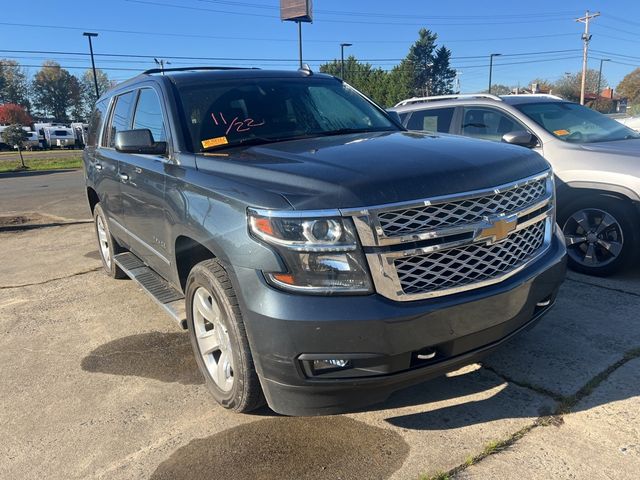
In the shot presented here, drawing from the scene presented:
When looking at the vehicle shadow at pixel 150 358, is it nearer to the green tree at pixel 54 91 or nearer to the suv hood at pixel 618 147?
the suv hood at pixel 618 147

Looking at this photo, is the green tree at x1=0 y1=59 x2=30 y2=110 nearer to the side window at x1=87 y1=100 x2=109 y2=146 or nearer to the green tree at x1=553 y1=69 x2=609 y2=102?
the green tree at x1=553 y1=69 x2=609 y2=102

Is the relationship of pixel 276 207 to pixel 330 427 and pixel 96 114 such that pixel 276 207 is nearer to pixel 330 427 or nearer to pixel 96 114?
pixel 330 427

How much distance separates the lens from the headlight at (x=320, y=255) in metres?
2.26

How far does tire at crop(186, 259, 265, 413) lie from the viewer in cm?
259

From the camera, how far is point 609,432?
2.61 meters

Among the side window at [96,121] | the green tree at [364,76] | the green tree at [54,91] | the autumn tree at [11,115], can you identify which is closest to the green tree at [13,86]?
the green tree at [54,91]

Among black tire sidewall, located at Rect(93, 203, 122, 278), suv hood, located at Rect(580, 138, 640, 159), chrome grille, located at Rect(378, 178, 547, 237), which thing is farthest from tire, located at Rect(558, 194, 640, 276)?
black tire sidewall, located at Rect(93, 203, 122, 278)

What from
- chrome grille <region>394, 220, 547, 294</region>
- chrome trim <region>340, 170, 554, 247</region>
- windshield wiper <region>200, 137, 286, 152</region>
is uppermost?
windshield wiper <region>200, 137, 286, 152</region>

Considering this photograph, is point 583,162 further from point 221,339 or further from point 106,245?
point 106,245

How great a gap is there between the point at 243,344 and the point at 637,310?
10.7 feet

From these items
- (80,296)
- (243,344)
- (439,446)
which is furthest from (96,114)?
(439,446)

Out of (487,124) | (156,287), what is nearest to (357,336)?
(156,287)

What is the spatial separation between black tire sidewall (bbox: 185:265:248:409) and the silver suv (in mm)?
3172

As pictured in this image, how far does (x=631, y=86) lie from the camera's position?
87.7 metres
